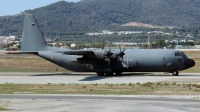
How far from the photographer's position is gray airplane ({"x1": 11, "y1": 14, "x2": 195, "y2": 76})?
46.9 metres

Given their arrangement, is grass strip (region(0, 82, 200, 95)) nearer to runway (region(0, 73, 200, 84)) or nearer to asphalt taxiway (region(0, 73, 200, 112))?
asphalt taxiway (region(0, 73, 200, 112))

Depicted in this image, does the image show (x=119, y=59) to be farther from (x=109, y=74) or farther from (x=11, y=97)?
(x=11, y=97)

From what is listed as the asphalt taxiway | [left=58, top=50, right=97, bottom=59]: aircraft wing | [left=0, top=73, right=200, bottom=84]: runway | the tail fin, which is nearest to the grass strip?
the asphalt taxiway

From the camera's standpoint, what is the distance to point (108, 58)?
47.8 meters

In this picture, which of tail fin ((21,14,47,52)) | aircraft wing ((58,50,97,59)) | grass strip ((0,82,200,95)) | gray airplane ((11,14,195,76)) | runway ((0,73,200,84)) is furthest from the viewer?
tail fin ((21,14,47,52))

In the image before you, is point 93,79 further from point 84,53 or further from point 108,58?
point 108,58

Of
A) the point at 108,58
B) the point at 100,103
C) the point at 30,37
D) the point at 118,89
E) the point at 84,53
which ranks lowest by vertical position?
the point at 118,89

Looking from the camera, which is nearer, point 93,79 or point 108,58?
point 93,79

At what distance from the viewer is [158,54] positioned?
4725cm

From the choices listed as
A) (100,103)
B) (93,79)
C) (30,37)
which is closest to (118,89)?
(100,103)

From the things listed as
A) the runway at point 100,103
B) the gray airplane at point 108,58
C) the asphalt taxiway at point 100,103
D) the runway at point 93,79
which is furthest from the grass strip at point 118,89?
the gray airplane at point 108,58

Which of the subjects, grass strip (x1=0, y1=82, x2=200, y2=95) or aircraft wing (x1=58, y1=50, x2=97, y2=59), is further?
aircraft wing (x1=58, y1=50, x2=97, y2=59)

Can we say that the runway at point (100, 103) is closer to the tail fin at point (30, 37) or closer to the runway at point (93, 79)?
the runway at point (93, 79)

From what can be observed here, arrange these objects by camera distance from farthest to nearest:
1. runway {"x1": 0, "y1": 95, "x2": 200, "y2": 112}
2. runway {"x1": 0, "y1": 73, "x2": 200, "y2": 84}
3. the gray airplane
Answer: the gray airplane
runway {"x1": 0, "y1": 73, "x2": 200, "y2": 84}
runway {"x1": 0, "y1": 95, "x2": 200, "y2": 112}
